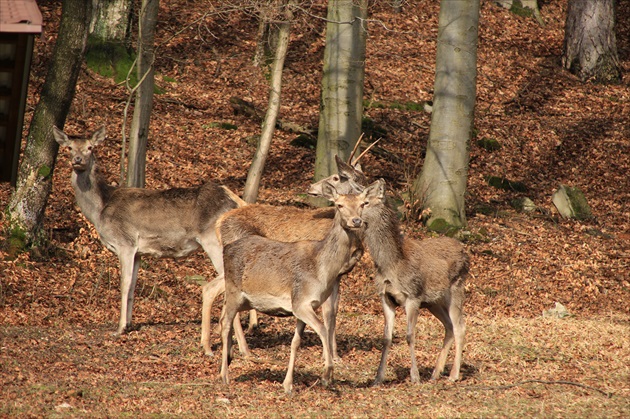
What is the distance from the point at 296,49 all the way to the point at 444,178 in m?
10.4

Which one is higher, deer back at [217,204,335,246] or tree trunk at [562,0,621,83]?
tree trunk at [562,0,621,83]

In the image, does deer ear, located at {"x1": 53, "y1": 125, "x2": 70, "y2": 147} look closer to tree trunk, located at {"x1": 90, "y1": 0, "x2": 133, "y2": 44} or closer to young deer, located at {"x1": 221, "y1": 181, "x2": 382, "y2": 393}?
young deer, located at {"x1": 221, "y1": 181, "x2": 382, "y2": 393}

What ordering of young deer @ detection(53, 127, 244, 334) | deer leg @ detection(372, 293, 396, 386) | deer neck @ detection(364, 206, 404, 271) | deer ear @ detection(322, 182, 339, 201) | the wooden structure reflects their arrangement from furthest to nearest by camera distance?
young deer @ detection(53, 127, 244, 334)
deer neck @ detection(364, 206, 404, 271)
deer ear @ detection(322, 182, 339, 201)
deer leg @ detection(372, 293, 396, 386)
the wooden structure

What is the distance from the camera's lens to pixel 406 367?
1016cm

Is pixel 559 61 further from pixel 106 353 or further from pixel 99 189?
pixel 106 353

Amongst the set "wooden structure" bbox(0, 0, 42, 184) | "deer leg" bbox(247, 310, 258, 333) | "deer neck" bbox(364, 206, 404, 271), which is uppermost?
"wooden structure" bbox(0, 0, 42, 184)

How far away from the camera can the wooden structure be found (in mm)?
7969

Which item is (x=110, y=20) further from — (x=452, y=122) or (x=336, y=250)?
(x=336, y=250)

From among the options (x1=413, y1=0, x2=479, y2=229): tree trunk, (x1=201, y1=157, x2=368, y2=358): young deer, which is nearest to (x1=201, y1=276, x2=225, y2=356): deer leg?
(x1=201, y1=157, x2=368, y2=358): young deer

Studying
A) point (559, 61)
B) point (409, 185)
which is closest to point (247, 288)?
point (409, 185)

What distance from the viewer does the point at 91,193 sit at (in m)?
12.7

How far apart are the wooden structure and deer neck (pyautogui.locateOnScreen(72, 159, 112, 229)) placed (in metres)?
3.86

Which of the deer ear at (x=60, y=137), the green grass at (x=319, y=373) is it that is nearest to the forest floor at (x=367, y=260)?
the green grass at (x=319, y=373)

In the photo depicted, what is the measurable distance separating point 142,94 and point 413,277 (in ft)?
24.5
